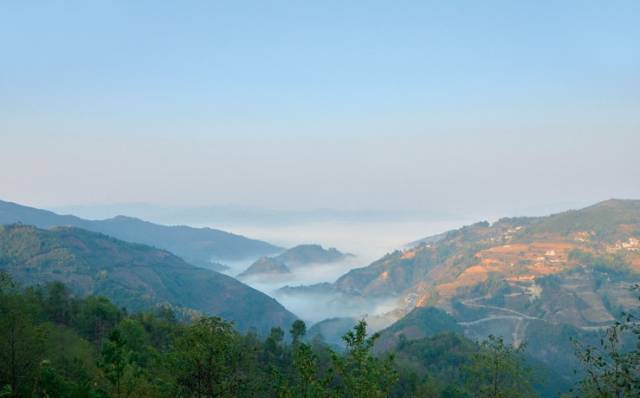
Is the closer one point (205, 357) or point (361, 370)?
point (361, 370)

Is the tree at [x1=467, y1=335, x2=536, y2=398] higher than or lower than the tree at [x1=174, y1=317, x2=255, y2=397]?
lower

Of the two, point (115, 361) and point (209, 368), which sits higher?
point (115, 361)

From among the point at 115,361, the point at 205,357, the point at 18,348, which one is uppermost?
the point at 115,361

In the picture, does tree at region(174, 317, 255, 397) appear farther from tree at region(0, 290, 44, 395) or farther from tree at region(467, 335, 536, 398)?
tree at region(467, 335, 536, 398)

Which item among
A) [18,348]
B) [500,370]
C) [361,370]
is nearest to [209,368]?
[361,370]

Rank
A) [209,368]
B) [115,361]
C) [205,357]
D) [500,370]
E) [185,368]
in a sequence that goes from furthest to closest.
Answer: [500,370]
[185,368]
[209,368]
[205,357]
[115,361]

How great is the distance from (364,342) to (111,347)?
55.4 feet

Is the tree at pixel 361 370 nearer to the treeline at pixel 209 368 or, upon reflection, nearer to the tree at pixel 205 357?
the treeline at pixel 209 368

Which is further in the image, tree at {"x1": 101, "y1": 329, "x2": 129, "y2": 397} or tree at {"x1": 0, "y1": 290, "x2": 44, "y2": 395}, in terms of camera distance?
tree at {"x1": 0, "y1": 290, "x2": 44, "y2": 395}

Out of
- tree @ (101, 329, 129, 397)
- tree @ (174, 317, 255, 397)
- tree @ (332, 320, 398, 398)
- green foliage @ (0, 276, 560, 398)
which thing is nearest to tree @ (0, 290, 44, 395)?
green foliage @ (0, 276, 560, 398)

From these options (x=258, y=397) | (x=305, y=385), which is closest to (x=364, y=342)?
(x=305, y=385)

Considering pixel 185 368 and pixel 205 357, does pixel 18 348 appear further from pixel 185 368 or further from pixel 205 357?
pixel 205 357

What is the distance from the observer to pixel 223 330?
39.3 meters

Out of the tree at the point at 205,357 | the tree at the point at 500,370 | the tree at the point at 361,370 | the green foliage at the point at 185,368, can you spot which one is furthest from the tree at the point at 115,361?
the tree at the point at 500,370
